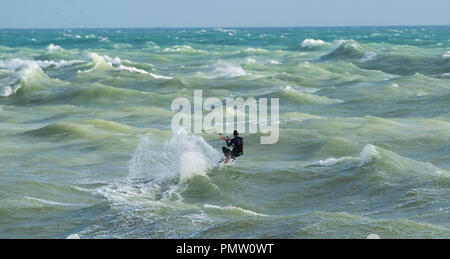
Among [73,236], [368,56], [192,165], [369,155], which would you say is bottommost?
[73,236]

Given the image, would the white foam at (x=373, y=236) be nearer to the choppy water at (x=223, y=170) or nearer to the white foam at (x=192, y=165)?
the choppy water at (x=223, y=170)

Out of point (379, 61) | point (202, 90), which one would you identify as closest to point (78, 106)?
point (202, 90)

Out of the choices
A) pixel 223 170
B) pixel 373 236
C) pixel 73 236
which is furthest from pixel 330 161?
pixel 73 236

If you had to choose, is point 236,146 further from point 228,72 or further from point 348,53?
point 348,53

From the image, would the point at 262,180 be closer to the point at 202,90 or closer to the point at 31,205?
the point at 31,205

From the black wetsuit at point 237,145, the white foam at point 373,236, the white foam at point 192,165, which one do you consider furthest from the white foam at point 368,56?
the white foam at point 373,236

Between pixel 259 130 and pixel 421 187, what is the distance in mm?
9852

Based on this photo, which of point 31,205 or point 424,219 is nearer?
point 424,219

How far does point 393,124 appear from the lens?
85.6ft

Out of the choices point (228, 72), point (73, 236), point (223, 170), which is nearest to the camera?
point (73, 236)

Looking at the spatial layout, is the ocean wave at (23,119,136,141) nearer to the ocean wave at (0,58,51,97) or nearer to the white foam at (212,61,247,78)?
the ocean wave at (0,58,51,97)

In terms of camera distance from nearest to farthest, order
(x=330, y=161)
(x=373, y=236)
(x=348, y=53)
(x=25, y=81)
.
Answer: (x=373, y=236)
(x=330, y=161)
(x=25, y=81)
(x=348, y=53)

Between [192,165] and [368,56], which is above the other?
[368,56]

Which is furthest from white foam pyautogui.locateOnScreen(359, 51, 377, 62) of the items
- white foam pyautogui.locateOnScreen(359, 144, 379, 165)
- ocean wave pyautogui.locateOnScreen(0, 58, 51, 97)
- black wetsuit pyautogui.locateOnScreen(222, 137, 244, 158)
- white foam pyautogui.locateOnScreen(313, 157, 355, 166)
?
black wetsuit pyautogui.locateOnScreen(222, 137, 244, 158)
